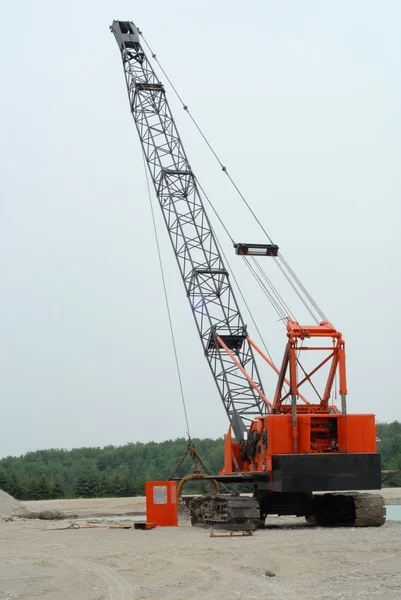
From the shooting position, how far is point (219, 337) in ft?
116

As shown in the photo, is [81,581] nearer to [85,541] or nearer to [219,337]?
[85,541]

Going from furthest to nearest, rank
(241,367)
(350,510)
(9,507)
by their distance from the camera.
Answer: (9,507) < (241,367) < (350,510)

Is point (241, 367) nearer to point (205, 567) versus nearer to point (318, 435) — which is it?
point (318, 435)

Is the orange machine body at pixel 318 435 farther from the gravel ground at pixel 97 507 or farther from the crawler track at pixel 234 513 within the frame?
the gravel ground at pixel 97 507

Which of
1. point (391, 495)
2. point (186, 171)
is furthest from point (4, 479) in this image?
point (186, 171)

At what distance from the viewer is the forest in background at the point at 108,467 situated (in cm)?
7062

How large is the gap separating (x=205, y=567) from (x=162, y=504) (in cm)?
1229

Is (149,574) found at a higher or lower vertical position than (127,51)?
lower

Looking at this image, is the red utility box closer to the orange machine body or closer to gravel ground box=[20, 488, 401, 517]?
the orange machine body

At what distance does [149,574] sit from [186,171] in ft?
90.7

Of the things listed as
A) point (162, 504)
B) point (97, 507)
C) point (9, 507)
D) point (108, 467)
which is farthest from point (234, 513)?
point (108, 467)

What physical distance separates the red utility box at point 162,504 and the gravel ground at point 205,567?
4718mm

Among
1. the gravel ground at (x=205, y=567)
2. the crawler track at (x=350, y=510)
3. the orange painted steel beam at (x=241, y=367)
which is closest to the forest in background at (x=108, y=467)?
the orange painted steel beam at (x=241, y=367)

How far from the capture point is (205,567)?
14.8 meters
